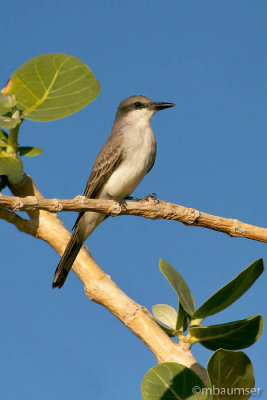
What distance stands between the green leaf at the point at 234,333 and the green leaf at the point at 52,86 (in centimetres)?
124

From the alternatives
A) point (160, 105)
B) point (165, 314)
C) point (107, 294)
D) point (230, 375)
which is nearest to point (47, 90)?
point (107, 294)

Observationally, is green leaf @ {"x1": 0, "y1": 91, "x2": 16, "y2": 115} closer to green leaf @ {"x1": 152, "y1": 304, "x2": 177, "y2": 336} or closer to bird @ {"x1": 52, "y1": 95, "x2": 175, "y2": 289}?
green leaf @ {"x1": 152, "y1": 304, "x2": 177, "y2": 336}

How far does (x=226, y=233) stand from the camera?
3.12 metres

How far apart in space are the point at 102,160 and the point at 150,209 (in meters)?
3.14

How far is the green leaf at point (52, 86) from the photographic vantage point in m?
2.54

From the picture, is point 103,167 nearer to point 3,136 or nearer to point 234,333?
point 3,136

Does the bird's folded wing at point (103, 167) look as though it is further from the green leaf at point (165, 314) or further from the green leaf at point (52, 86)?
the green leaf at point (165, 314)

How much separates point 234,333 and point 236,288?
19 centimetres

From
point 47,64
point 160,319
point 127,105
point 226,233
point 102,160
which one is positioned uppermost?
point 127,105

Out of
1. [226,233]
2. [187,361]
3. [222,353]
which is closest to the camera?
[222,353]

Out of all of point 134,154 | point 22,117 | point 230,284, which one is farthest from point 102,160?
point 230,284

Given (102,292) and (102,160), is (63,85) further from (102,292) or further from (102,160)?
(102,160)

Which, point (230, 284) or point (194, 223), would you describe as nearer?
point (230, 284)

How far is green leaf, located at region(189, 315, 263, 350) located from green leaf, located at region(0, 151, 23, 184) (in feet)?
4.23
